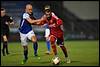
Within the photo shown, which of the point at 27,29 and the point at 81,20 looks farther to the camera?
the point at 81,20

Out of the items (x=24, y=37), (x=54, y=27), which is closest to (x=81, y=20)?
(x=54, y=27)

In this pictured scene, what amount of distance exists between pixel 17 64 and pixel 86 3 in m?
19.5

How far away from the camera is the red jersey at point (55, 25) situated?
10.0 metres

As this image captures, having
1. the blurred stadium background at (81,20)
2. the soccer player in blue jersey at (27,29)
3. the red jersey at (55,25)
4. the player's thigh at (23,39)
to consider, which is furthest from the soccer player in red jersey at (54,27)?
the blurred stadium background at (81,20)

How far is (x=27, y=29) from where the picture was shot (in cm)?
996

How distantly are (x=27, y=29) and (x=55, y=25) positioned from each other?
31.8 inches

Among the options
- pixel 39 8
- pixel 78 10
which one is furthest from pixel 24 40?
pixel 78 10

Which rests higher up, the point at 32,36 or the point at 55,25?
the point at 55,25

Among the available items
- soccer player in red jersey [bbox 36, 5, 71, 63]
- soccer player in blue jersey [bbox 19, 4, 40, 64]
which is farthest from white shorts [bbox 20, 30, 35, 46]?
soccer player in red jersey [bbox 36, 5, 71, 63]

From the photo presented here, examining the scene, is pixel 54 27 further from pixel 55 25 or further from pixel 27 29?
pixel 27 29

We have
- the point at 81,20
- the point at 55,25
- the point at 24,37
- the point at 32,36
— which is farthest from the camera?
the point at 81,20

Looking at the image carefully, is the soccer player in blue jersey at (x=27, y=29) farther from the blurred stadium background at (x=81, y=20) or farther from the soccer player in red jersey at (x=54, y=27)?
the blurred stadium background at (x=81, y=20)

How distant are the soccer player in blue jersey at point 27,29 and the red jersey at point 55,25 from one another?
0.45 meters

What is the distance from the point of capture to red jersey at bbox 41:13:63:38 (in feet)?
32.9
